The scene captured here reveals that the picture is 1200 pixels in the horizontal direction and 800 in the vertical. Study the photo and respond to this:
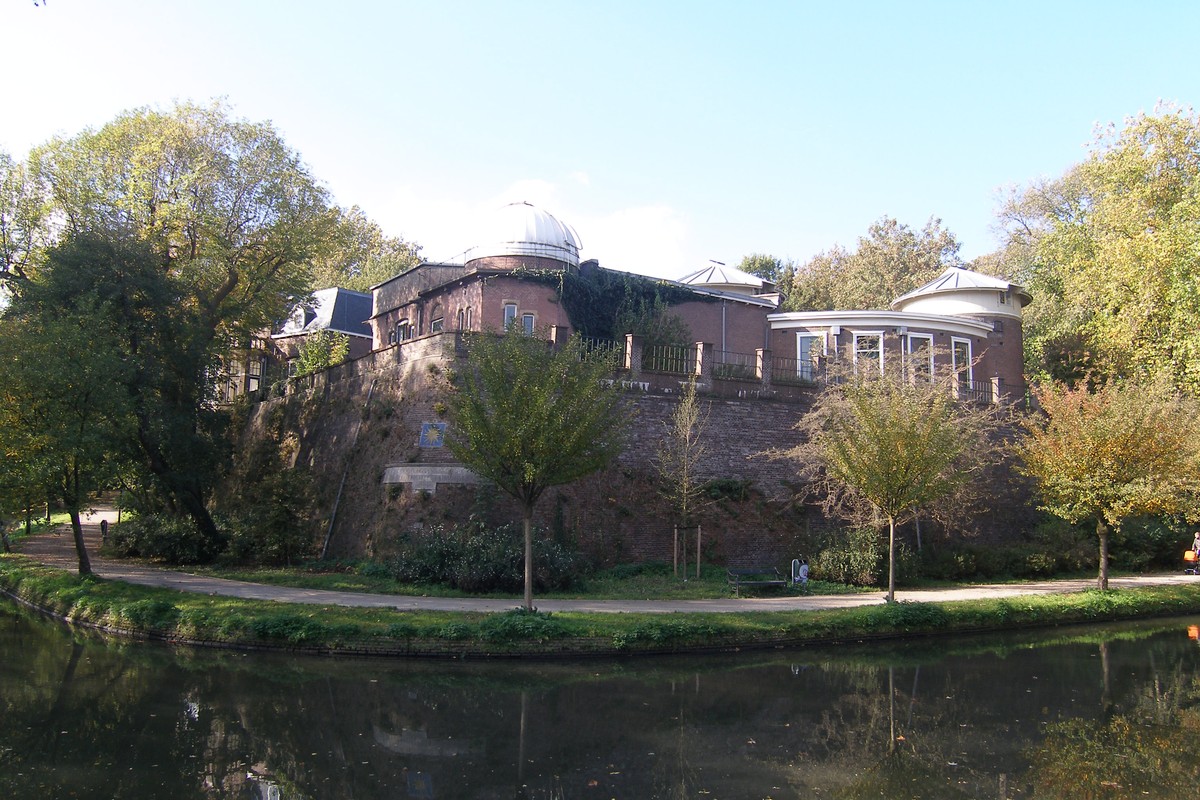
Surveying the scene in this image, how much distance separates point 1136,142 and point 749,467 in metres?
24.5

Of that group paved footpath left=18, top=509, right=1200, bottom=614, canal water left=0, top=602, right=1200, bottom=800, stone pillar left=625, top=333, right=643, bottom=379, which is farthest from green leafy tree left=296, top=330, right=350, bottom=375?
canal water left=0, top=602, right=1200, bottom=800

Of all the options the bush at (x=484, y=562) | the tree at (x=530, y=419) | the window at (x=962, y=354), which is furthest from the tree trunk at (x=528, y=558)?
the window at (x=962, y=354)

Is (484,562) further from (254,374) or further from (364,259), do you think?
(364,259)

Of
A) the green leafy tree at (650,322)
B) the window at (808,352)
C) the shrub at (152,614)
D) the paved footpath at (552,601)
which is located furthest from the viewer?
the green leafy tree at (650,322)

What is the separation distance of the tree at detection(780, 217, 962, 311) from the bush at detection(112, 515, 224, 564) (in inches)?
1527

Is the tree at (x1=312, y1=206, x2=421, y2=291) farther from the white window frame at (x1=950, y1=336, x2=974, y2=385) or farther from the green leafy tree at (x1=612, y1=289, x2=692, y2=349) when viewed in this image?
the white window frame at (x1=950, y1=336, x2=974, y2=385)

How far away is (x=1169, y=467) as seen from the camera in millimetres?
22188

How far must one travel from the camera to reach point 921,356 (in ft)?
85.4

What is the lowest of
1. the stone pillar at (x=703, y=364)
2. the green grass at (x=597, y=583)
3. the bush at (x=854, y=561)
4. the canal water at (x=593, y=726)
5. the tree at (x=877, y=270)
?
the canal water at (x=593, y=726)

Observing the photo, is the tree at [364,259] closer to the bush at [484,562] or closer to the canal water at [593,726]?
the bush at [484,562]

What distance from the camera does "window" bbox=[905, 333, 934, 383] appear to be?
25030 mm

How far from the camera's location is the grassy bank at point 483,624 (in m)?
15.0

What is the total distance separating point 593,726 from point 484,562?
9.15 meters

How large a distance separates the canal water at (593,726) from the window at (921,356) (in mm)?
10549
